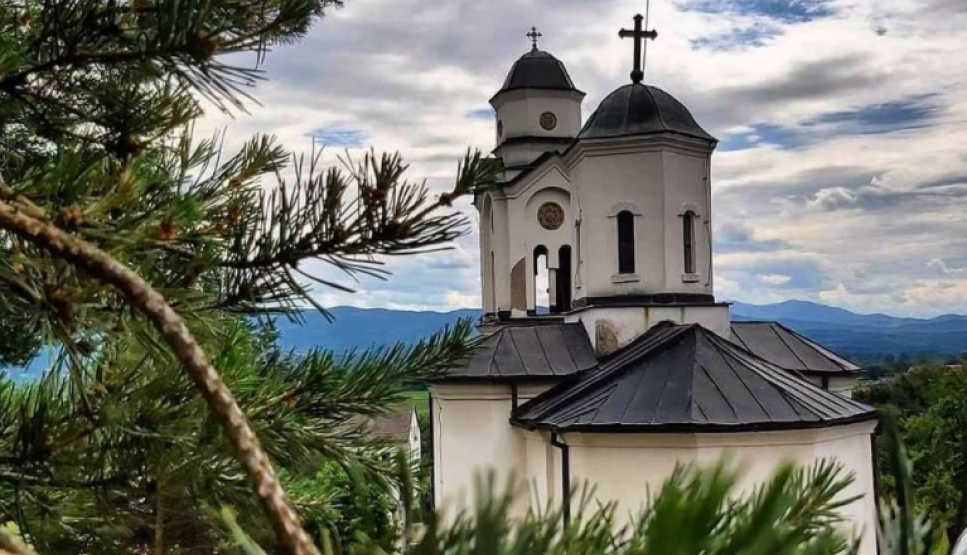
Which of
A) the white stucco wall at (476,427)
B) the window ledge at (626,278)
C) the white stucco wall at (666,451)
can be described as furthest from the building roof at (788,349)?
the white stucco wall at (476,427)

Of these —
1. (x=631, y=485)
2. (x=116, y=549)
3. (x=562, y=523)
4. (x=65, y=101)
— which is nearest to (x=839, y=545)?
(x=562, y=523)

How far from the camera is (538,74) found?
1750 cm

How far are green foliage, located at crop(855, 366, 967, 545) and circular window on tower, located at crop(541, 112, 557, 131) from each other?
8517 millimetres

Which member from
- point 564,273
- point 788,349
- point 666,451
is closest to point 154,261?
point 666,451

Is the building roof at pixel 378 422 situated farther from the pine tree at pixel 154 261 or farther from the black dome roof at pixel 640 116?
the black dome roof at pixel 640 116

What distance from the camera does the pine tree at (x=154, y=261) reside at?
1.84 meters

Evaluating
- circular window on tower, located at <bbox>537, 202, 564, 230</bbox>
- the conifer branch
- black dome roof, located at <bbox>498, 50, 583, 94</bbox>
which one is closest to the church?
circular window on tower, located at <bbox>537, 202, 564, 230</bbox>

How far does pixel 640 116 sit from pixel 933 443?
787 cm

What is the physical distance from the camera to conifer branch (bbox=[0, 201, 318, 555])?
98 cm

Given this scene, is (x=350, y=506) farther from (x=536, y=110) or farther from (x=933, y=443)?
(x=536, y=110)

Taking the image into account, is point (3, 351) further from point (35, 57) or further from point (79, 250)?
point (79, 250)

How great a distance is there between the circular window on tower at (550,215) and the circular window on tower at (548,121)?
2.14 metres

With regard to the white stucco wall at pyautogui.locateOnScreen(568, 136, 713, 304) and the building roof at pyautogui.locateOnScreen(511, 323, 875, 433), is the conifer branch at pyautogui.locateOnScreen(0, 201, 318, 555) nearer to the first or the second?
the building roof at pyautogui.locateOnScreen(511, 323, 875, 433)

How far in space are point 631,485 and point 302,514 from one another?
5927mm
